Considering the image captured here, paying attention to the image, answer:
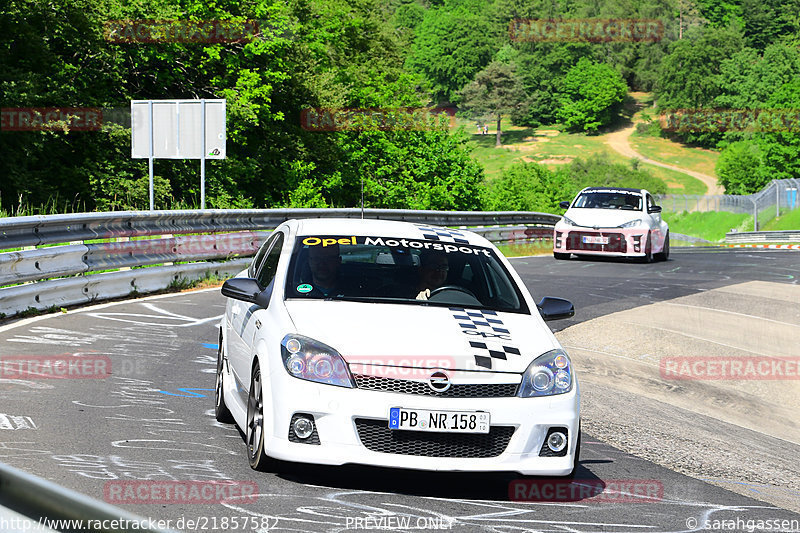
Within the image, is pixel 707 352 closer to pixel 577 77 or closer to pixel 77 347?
pixel 77 347

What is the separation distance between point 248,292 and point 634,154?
160 meters

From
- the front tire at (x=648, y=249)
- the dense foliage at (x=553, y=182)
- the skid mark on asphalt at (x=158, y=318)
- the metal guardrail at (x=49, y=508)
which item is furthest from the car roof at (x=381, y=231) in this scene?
the dense foliage at (x=553, y=182)

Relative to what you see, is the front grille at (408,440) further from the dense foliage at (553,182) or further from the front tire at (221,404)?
the dense foliage at (553,182)

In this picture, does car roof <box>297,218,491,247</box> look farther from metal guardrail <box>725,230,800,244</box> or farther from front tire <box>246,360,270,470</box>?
metal guardrail <box>725,230,800,244</box>

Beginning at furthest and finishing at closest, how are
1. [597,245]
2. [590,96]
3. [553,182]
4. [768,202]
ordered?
[590,96] → [553,182] → [768,202] → [597,245]

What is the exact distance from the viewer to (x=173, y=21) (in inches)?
1679

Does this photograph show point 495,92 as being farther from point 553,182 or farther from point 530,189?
point 530,189

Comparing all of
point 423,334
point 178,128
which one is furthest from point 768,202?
point 423,334

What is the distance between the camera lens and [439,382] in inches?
223

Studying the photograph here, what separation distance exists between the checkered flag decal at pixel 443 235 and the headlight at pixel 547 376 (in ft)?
5.25

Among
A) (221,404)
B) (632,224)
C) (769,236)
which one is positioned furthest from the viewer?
(769,236)

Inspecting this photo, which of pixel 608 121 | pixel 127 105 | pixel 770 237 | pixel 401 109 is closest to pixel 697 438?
pixel 127 105

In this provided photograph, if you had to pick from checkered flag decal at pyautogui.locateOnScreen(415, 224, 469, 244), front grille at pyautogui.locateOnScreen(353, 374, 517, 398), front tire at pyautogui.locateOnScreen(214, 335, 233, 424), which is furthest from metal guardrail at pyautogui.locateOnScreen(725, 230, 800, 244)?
front grille at pyautogui.locateOnScreen(353, 374, 517, 398)

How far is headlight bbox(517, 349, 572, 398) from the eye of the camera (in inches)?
232
